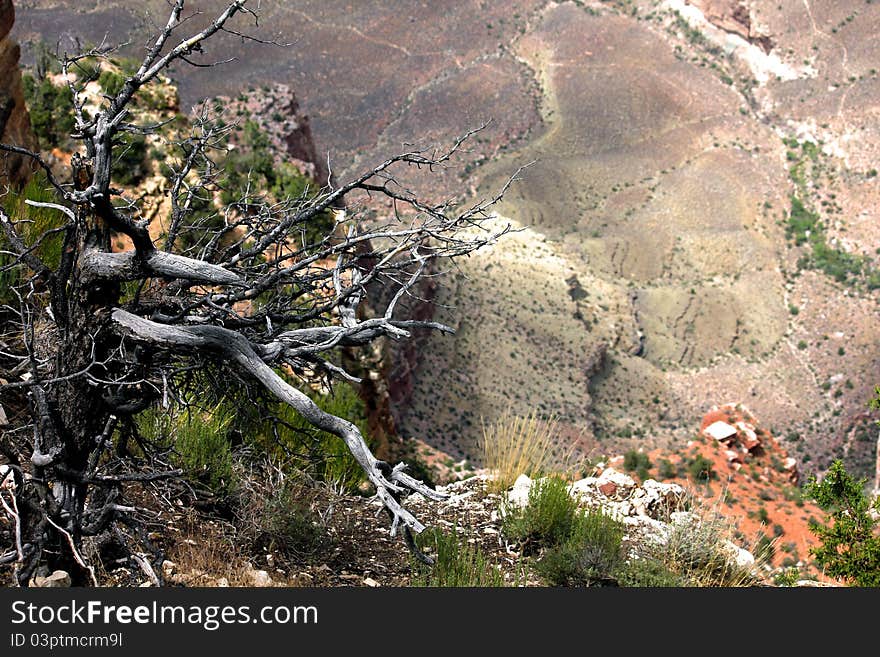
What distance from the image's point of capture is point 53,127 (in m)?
17.6

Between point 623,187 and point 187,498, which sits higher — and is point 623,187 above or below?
below

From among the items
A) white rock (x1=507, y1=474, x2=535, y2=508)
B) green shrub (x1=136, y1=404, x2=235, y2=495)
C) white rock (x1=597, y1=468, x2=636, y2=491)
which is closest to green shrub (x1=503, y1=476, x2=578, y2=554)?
white rock (x1=507, y1=474, x2=535, y2=508)

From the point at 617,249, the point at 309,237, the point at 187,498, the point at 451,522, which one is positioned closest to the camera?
the point at 187,498

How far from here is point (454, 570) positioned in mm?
5805

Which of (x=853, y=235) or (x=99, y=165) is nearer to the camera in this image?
(x=99, y=165)

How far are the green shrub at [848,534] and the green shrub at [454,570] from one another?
9.97 feet

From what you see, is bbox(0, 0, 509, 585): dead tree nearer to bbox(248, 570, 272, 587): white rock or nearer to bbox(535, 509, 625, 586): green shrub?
bbox(248, 570, 272, 587): white rock

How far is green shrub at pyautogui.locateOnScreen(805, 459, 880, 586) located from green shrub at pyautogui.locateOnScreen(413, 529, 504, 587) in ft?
9.97

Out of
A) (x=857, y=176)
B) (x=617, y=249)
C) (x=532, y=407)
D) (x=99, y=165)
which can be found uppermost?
(x=99, y=165)

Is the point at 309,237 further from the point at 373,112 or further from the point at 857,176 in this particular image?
the point at 857,176

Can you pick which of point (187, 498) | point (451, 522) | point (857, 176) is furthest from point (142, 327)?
point (857, 176)

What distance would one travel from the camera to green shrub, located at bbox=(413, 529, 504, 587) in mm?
5656

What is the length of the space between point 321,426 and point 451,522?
399 cm

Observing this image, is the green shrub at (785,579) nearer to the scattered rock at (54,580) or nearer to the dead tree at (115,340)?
the dead tree at (115,340)
